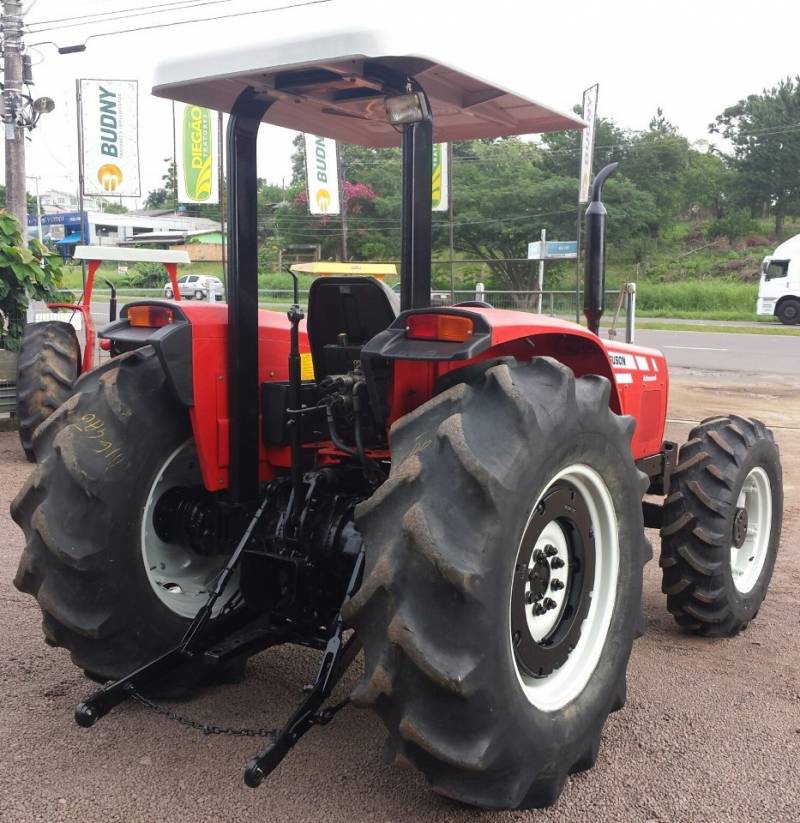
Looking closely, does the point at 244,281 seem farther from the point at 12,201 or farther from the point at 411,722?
the point at 12,201

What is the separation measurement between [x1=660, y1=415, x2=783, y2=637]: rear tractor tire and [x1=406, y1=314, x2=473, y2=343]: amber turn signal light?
1.96 meters

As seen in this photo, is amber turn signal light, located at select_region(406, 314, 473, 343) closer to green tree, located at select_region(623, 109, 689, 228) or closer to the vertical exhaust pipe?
the vertical exhaust pipe

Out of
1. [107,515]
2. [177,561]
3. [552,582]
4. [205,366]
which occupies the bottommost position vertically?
[177,561]

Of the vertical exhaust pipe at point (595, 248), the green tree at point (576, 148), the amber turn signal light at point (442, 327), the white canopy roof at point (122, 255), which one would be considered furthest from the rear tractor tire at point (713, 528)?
the green tree at point (576, 148)

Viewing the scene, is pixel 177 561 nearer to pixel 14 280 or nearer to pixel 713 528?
pixel 713 528

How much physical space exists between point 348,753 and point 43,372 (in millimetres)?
5983

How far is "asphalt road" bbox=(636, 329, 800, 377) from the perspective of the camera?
54.6ft

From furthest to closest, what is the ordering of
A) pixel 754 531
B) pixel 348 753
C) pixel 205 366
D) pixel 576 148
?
pixel 576 148
pixel 754 531
pixel 205 366
pixel 348 753

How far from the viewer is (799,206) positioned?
52031 millimetres

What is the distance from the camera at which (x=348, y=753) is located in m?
3.10

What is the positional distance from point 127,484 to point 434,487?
1.29 m

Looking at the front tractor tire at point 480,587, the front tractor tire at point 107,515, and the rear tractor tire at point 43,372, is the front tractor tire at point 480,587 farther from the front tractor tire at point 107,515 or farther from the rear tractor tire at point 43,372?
the rear tractor tire at point 43,372

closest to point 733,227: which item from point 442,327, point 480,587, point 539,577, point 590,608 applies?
point 590,608

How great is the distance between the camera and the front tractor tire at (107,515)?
3.10 meters
